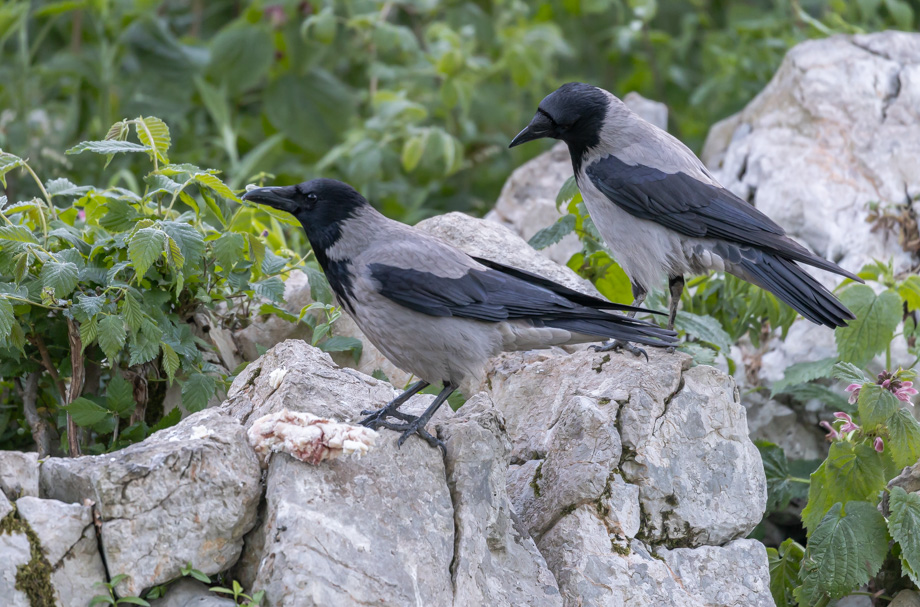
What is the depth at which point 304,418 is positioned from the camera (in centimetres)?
295

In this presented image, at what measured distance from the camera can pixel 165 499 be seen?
2703mm

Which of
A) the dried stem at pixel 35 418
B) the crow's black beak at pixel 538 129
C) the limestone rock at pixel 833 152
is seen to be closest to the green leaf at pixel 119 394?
the dried stem at pixel 35 418

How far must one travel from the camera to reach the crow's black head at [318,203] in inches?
144

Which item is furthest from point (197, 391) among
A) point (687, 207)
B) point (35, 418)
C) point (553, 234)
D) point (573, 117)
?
point (687, 207)

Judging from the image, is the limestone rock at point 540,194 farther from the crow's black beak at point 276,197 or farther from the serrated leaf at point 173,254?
the serrated leaf at point 173,254

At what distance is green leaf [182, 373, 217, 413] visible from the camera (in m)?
3.65

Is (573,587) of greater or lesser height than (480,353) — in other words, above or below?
below

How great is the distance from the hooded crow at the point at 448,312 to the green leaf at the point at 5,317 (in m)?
1.10

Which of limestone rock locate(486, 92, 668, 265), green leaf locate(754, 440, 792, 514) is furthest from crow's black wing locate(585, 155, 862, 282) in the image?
limestone rock locate(486, 92, 668, 265)

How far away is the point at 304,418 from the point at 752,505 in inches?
66.0

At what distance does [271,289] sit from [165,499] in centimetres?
143

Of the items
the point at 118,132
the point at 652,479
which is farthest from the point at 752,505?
the point at 118,132

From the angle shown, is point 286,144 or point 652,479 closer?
point 652,479

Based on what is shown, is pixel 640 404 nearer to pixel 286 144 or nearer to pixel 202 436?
pixel 202 436
